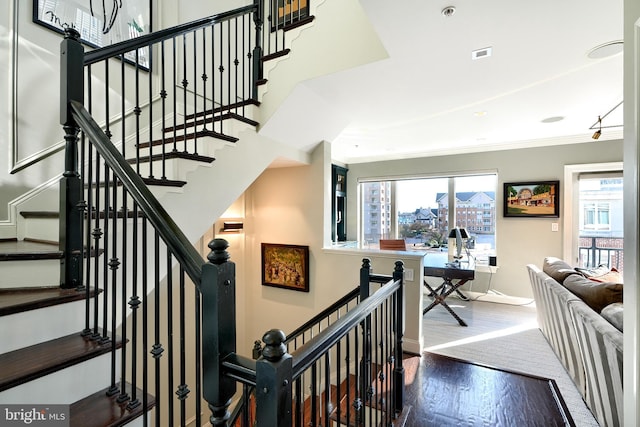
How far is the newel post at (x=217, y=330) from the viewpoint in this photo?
2.77ft

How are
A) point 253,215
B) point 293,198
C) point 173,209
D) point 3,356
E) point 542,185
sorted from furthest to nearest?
Answer: point 542,185 → point 253,215 → point 293,198 → point 173,209 → point 3,356

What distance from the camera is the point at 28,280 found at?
4.57 feet

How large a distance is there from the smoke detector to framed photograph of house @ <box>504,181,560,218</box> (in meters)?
4.09

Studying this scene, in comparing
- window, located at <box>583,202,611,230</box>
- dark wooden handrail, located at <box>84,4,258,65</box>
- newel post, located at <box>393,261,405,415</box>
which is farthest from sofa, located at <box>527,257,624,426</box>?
dark wooden handrail, located at <box>84,4,258,65</box>

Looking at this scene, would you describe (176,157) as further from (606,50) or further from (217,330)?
(606,50)

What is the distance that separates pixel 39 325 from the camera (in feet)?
4.00

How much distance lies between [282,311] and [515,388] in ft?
8.93

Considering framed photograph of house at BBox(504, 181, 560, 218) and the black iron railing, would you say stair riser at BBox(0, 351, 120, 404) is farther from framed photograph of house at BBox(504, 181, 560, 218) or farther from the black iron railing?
framed photograph of house at BBox(504, 181, 560, 218)

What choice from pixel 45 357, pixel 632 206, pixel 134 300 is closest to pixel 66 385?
pixel 45 357

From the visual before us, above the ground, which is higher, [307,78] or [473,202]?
[307,78]

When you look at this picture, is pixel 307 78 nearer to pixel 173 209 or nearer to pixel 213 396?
pixel 173 209

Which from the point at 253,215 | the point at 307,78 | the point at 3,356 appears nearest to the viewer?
the point at 3,356

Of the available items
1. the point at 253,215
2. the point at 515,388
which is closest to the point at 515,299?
the point at 515,388

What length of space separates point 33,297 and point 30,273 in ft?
0.73
